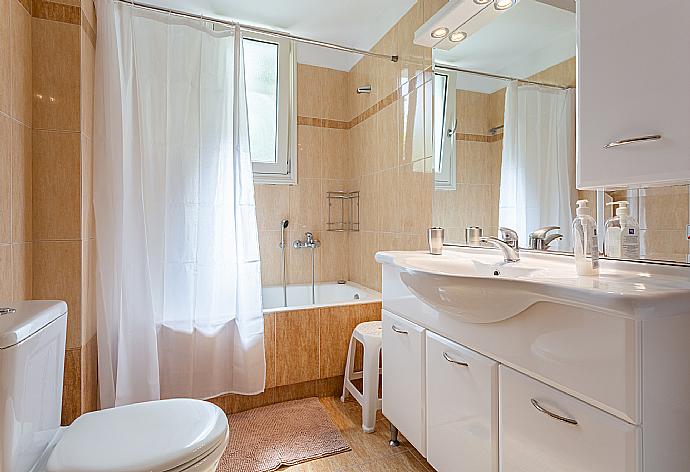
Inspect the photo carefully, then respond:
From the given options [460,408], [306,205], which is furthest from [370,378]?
[306,205]

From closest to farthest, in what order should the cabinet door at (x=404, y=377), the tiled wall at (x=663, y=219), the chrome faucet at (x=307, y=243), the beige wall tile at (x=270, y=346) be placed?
the tiled wall at (x=663, y=219)
the cabinet door at (x=404, y=377)
the beige wall tile at (x=270, y=346)
the chrome faucet at (x=307, y=243)

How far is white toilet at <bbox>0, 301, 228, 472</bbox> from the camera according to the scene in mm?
949

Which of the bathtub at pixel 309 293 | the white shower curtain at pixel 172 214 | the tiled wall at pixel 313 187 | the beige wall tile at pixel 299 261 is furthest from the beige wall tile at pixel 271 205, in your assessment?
→ the white shower curtain at pixel 172 214

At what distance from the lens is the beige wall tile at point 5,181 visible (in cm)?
141

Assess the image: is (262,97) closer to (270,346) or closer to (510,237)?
(270,346)

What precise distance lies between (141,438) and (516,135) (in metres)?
1.79

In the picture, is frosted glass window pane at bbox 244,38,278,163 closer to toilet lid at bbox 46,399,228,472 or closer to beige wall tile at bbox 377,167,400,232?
beige wall tile at bbox 377,167,400,232

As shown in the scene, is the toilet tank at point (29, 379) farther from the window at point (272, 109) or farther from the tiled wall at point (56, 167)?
the window at point (272, 109)

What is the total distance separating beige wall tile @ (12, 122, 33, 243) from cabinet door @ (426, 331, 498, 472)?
165 cm

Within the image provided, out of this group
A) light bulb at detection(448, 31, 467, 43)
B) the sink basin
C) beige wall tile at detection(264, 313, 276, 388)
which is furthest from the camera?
beige wall tile at detection(264, 313, 276, 388)

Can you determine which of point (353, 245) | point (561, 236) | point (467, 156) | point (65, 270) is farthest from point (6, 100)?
point (353, 245)

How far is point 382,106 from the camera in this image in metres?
2.91

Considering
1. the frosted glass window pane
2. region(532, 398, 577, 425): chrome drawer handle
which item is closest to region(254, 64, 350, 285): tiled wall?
the frosted glass window pane

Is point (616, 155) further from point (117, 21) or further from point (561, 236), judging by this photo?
point (117, 21)
